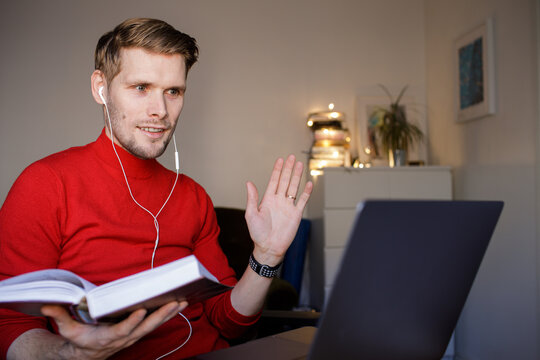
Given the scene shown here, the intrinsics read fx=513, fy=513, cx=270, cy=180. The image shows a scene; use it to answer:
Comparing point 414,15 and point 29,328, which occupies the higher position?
point 414,15

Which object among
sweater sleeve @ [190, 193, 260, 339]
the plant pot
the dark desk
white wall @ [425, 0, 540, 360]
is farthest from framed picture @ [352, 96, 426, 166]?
the dark desk

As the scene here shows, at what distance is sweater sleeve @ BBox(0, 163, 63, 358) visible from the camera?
112 cm

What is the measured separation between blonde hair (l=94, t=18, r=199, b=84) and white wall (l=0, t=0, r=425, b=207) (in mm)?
2078

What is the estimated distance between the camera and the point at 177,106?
151 cm

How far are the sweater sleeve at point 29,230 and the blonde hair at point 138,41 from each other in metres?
0.35

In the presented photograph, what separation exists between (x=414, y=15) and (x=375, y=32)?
1.17 ft

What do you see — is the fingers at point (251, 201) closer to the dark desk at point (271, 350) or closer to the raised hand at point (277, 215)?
the raised hand at point (277, 215)

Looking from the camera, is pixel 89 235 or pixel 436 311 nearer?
pixel 436 311

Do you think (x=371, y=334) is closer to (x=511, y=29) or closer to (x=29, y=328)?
(x=29, y=328)

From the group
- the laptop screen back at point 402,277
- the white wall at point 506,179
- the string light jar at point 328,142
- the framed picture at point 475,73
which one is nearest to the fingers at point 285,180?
the laptop screen back at point 402,277

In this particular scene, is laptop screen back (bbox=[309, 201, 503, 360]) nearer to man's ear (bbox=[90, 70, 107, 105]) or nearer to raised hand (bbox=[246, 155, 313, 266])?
raised hand (bbox=[246, 155, 313, 266])

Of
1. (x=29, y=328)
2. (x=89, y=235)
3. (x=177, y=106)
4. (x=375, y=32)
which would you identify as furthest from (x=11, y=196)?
(x=375, y=32)

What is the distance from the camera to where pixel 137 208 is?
147 centimetres

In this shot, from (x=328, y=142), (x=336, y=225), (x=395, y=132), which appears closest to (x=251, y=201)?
(x=336, y=225)
